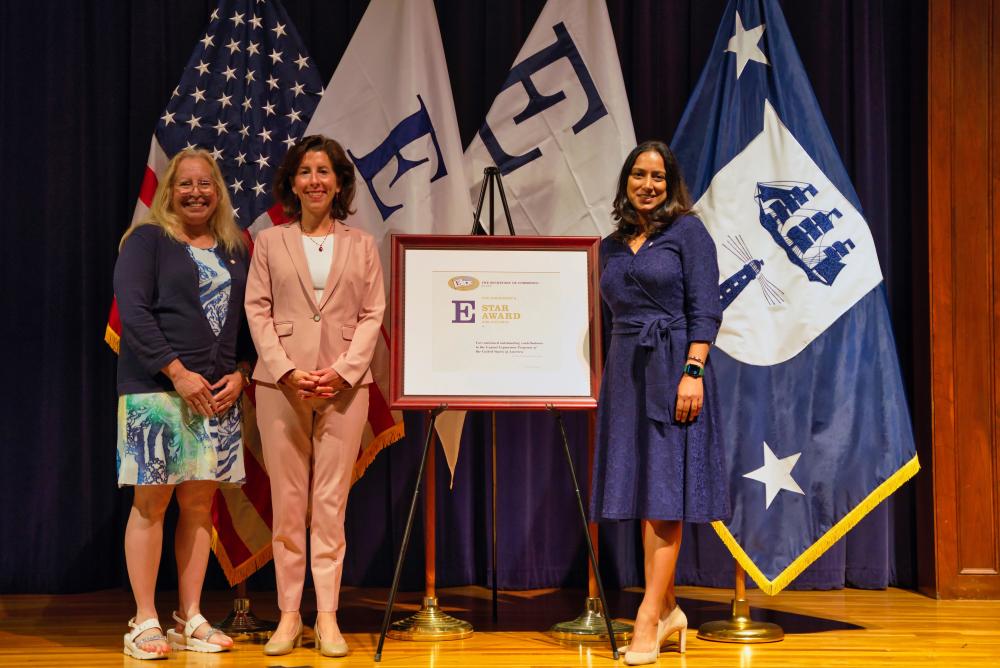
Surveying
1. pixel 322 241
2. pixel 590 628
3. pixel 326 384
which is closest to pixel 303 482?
pixel 326 384

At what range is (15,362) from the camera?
13.9 feet

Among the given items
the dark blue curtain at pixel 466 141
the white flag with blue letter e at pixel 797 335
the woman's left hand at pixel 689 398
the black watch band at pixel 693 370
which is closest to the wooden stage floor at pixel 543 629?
the dark blue curtain at pixel 466 141

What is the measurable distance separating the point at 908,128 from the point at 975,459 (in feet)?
4.76

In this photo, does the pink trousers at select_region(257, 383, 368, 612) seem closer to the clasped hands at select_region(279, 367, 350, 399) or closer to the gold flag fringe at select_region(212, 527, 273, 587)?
the clasped hands at select_region(279, 367, 350, 399)

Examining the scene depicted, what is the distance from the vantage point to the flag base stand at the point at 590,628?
3.42 m

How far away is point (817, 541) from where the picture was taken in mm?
3586

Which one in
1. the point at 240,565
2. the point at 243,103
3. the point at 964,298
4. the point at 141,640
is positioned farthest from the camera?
the point at 964,298

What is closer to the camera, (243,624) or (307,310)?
(307,310)

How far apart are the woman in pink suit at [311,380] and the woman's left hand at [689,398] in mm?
1015

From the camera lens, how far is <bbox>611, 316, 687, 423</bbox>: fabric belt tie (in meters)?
3.12

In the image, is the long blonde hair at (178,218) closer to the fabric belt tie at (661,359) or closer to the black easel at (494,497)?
the black easel at (494,497)

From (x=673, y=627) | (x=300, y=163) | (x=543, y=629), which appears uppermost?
(x=300, y=163)

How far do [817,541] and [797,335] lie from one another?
0.74 m

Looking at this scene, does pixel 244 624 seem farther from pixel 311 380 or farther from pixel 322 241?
pixel 322 241
